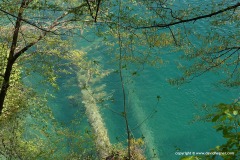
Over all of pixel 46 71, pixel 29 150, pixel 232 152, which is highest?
pixel 46 71

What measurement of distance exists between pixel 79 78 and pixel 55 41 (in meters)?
11.9

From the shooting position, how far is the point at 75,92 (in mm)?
21922

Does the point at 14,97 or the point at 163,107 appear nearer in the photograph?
the point at 14,97

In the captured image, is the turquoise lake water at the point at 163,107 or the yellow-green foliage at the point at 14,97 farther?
the turquoise lake water at the point at 163,107

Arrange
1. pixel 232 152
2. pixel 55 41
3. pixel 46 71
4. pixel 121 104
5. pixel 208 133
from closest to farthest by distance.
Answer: pixel 232 152
pixel 55 41
pixel 46 71
pixel 208 133
pixel 121 104

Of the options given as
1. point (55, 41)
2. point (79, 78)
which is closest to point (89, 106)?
point (79, 78)

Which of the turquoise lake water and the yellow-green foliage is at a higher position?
the turquoise lake water

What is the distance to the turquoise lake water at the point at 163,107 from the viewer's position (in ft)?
57.5

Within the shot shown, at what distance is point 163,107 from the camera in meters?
20.0

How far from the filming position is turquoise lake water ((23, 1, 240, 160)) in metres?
17.5

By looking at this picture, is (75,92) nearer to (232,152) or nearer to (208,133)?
(208,133)

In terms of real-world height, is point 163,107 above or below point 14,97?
above

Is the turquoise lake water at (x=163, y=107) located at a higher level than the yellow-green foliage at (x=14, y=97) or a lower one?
higher

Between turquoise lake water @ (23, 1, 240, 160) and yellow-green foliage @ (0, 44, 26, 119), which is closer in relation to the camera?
yellow-green foliage @ (0, 44, 26, 119)
